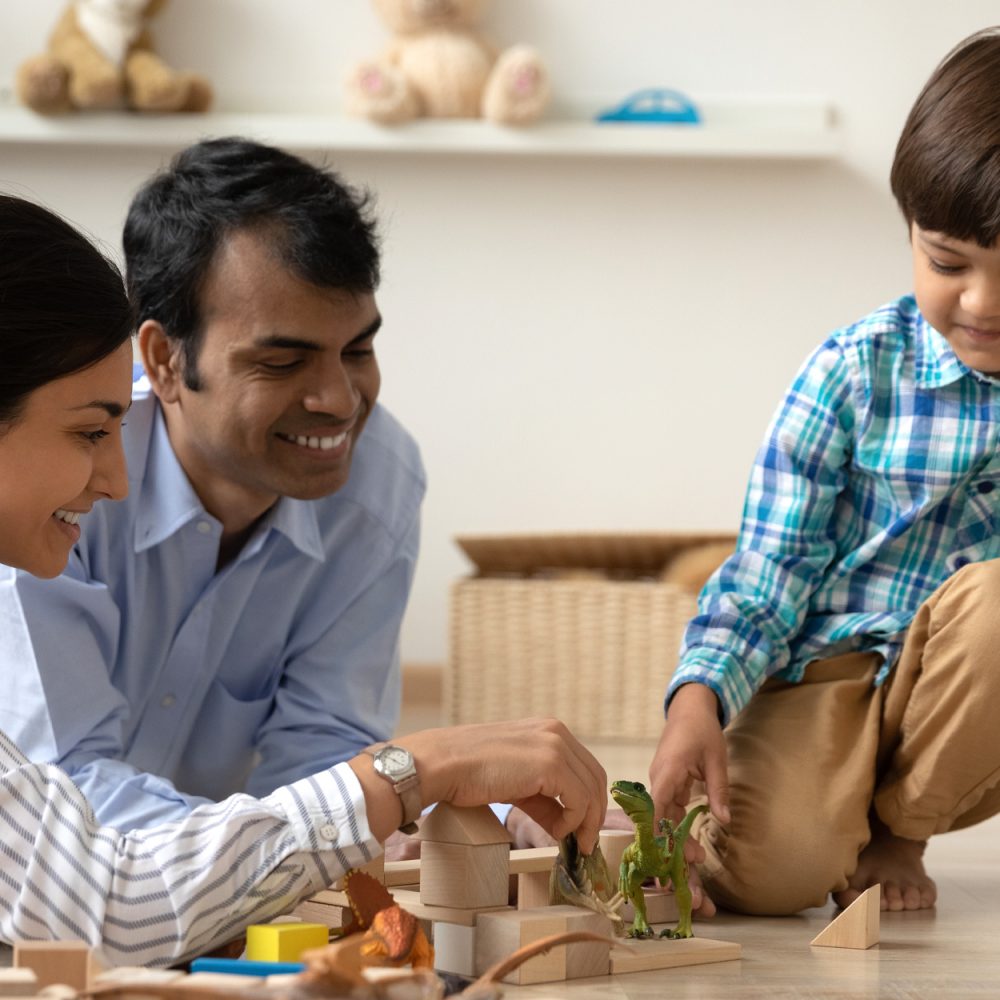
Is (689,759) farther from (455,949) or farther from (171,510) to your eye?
(171,510)

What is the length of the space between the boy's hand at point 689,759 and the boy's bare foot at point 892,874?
19 cm

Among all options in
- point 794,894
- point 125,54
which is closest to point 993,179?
point 794,894

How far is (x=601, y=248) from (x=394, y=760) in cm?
242

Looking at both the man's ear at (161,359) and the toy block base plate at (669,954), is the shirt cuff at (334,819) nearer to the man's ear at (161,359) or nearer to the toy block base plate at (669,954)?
the toy block base plate at (669,954)

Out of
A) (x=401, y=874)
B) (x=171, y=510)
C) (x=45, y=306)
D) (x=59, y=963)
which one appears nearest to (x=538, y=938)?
(x=401, y=874)

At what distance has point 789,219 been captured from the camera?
3.24 metres

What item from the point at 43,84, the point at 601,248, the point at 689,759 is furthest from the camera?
the point at 601,248

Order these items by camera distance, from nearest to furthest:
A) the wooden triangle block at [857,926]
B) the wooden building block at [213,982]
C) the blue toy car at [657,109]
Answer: the wooden building block at [213,982], the wooden triangle block at [857,926], the blue toy car at [657,109]

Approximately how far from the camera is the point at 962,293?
4.23 ft

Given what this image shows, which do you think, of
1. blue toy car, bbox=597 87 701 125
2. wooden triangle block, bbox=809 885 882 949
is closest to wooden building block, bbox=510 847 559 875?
wooden triangle block, bbox=809 885 882 949

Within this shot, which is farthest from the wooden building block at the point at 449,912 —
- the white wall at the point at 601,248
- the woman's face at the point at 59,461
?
the white wall at the point at 601,248

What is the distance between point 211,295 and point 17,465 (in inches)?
16.6

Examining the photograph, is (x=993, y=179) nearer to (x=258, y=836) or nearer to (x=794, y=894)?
(x=794, y=894)

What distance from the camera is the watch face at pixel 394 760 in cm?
95
